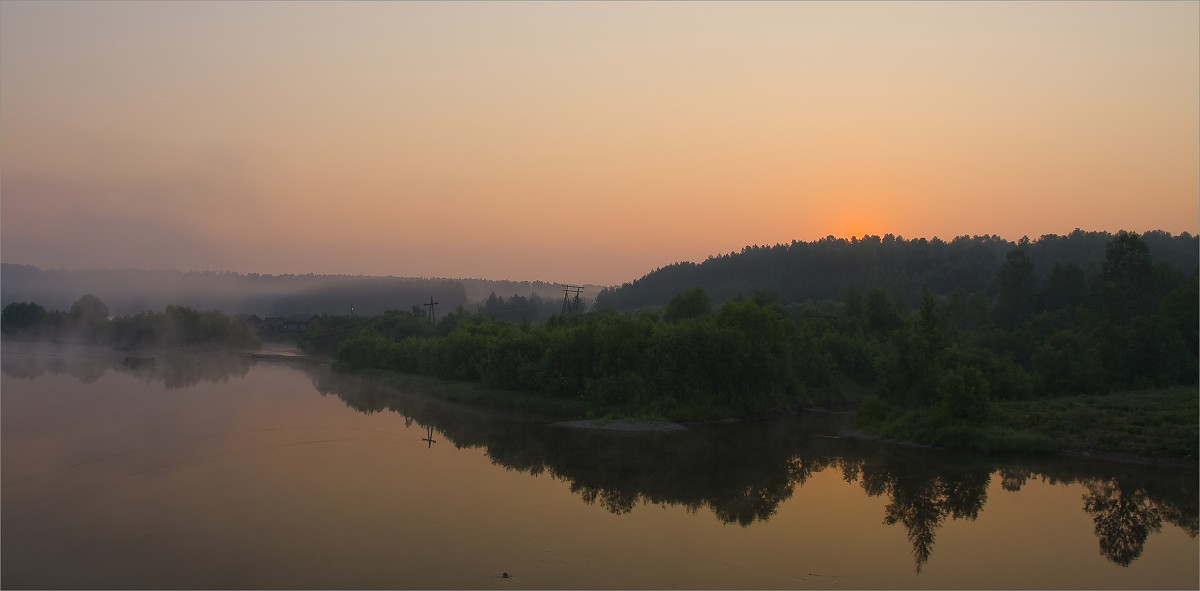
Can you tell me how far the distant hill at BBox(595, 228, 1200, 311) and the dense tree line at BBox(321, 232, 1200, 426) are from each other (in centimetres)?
2991

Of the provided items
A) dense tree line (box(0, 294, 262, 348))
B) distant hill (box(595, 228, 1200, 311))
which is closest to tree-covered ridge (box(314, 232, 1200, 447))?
distant hill (box(595, 228, 1200, 311))

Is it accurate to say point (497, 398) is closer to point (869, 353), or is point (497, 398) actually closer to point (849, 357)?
point (849, 357)

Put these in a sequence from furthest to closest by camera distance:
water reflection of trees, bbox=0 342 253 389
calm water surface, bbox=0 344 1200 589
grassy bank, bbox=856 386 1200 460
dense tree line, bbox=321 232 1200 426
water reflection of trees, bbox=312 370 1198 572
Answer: water reflection of trees, bbox=0 342 253 389 < dense tree line, bbox=321 232 1200 426 < grassy bank, bbox=856 386 1200 460 < water reflection of trees, bbox=312 370 1198 572 < calm water surface, bbox=0 344 1200 589

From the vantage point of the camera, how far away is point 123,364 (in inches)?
3169

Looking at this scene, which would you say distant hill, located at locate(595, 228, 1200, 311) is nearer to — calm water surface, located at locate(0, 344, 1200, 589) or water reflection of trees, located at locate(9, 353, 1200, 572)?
water reflection of trees, located at locate(9, 353, 1200, 572)

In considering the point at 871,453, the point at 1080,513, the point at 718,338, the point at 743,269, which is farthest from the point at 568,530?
the point at 743,269

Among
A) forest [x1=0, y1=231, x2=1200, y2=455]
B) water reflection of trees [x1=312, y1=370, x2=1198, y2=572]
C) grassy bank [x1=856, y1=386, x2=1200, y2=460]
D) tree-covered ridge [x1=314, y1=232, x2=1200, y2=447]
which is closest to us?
water reflection of trees [x1=312, y1=370, x2=1198, y2=572]

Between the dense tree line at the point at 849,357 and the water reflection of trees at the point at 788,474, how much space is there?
14.8 feet

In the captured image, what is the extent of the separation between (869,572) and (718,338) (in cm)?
3020

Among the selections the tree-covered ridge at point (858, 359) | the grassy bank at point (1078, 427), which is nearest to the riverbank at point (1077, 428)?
the grassy bank at point (1078, 427)

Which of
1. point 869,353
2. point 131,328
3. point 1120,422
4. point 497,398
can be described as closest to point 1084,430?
point 1120,422

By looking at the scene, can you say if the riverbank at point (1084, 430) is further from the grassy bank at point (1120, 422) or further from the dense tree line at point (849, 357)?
the dense tree line at point (849, 357)

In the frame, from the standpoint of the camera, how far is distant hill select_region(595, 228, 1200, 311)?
104 meters

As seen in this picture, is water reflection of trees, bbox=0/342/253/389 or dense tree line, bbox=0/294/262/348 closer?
water reflection of trees, bbox=0/342/253/389
